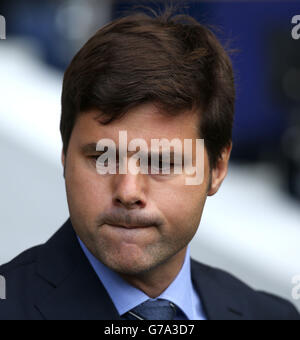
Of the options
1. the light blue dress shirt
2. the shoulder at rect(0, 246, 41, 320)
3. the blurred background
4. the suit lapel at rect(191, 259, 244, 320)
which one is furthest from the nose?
the blurred background

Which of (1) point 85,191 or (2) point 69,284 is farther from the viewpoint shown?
(2) point 69,284

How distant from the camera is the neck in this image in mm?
2184

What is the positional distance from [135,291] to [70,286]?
A: 24 centimetres

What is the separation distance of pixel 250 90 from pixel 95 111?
5.26 m

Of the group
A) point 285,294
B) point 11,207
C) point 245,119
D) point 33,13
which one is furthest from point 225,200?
point 33,13

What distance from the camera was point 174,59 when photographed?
205cm

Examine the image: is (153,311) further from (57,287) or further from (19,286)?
(19,286)

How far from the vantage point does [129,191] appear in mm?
1880

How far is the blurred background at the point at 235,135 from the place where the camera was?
216 inches

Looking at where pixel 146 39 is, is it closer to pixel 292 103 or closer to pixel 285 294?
pixel 285 294

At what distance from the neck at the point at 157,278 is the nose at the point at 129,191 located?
37 cm

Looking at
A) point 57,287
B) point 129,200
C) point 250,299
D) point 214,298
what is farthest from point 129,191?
point 250,299

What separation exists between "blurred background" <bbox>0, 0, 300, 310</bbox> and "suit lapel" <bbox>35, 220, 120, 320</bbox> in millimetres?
2652

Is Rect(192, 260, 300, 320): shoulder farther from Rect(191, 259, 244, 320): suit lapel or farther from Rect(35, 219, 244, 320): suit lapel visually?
Rect(35, 219, 244, 320): suit lapel
